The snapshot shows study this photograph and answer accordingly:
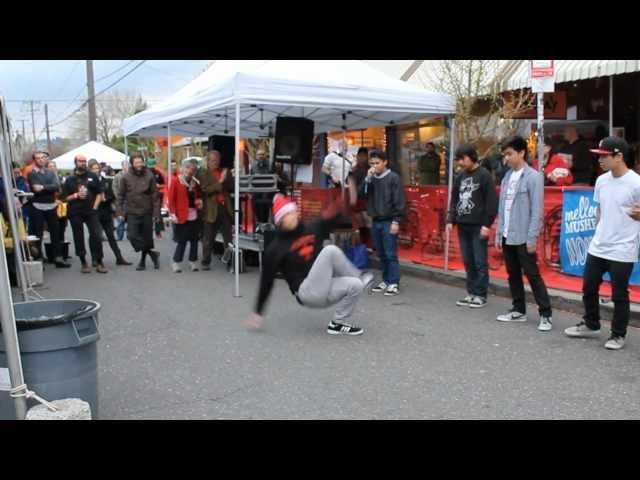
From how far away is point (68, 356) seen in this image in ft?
12.5

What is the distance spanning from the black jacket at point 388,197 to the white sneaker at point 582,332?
3.04 metres

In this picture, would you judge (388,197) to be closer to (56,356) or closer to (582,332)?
(582,332)

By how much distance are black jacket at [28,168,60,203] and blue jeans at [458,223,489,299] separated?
737 cm

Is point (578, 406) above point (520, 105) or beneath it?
beneath

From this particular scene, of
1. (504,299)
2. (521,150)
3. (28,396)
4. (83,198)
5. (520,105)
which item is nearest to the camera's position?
(28,396)

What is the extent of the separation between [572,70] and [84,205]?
28.7 ft

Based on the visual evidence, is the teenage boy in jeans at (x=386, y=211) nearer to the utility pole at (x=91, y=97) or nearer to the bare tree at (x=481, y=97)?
the bare tree at (x=481, y=97)

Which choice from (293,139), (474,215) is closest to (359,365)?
(474,215)

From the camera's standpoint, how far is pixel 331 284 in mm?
6371

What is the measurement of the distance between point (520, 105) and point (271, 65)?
17.7 feet

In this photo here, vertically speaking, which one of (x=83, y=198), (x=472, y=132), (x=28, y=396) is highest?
(x=472, y=132)

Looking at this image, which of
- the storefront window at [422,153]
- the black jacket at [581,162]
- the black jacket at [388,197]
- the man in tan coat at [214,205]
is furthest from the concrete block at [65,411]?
the storefront window at [422,153]

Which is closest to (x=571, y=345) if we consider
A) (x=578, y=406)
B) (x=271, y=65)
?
(x=578, y=406)

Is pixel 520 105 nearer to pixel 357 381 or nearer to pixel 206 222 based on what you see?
pixel 206 222
